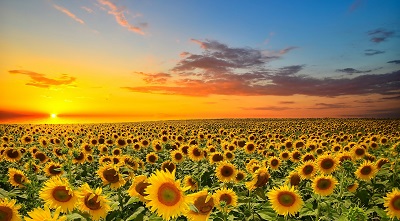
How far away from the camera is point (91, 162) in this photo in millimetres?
14320

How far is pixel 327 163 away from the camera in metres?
8.73

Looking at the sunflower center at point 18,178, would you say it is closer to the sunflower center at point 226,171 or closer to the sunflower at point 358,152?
the sunflower center at point 226,171

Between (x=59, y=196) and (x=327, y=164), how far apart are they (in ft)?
21.9

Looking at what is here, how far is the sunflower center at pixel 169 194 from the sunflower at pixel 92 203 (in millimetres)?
1205

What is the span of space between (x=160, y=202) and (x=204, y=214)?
70cm

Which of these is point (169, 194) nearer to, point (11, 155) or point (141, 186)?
point (141, 186)

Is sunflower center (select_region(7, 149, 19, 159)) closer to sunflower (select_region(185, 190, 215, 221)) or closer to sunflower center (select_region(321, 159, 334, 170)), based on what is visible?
sunflower center (select_region(321, 159, 334, 170))

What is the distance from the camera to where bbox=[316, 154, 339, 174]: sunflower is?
8.72m

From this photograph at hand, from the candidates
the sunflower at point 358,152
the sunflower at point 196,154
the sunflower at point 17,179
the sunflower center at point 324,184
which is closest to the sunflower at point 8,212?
the sunflower at point 17,179

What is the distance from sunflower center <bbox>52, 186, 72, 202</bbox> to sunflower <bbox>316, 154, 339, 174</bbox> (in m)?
6.44

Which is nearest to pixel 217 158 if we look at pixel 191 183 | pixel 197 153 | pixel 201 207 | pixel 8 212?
pixel 197 153

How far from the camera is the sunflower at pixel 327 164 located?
28.6 ft

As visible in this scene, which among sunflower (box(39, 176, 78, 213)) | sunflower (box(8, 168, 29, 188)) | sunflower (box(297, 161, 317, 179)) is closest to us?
sunflower (box(39, 176, 78, 213))

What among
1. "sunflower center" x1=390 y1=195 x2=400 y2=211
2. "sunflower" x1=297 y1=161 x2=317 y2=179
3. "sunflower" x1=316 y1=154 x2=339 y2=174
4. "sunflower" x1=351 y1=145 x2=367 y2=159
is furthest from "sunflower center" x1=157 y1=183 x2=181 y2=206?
"sunflower" x1=351 y1=145 x2=367 y2=159
